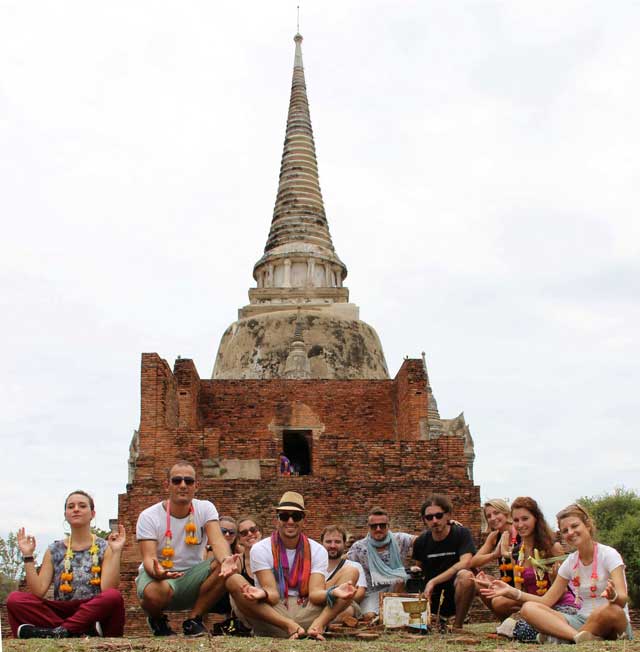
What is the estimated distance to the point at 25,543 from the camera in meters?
7.19

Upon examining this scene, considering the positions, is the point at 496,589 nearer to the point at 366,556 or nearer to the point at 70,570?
the point at 366,556

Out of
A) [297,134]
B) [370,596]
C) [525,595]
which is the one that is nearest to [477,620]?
[370,596]

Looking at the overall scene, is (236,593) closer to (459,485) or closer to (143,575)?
(143,575)

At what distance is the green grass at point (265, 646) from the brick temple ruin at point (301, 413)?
6.17m

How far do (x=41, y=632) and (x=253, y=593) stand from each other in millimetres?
1550

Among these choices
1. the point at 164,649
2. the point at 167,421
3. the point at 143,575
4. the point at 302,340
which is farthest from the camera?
the point at 302,340

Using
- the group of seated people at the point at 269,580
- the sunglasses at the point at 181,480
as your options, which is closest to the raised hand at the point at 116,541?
the group of seated people at the point at 269,580

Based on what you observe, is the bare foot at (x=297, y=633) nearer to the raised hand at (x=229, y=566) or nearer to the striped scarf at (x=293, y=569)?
the striped scarf at (x=293, y=569)

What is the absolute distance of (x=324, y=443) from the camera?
16.4m

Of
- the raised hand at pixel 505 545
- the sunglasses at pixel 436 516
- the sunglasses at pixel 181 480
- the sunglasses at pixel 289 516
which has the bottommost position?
the raised hand at pixel 505 545

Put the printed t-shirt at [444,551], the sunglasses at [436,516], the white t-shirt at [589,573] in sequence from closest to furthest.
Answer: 1. the white t-shirt at [589,573]
2. the sunglasses at [436,516]
3. the printed t-shirt at [444,551]

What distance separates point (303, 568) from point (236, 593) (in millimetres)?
571

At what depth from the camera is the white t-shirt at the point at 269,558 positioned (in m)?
7.29

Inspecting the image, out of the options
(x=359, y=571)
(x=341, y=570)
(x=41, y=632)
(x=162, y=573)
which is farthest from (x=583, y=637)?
(x=41, y=632)
